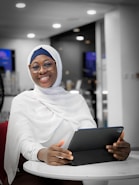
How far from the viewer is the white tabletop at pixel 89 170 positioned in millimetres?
1676

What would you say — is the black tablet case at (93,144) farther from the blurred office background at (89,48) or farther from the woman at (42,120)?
the blurred office background at (89,48)

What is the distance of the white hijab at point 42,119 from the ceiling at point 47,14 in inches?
187

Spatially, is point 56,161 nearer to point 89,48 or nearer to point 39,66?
point 39,66

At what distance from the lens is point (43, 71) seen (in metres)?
2.36

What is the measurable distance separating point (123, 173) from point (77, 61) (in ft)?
30.4

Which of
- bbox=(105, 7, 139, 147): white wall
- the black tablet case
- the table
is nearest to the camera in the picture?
the table

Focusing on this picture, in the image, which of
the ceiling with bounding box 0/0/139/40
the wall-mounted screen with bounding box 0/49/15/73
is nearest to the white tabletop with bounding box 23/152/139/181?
the ceiling with bounding box 0/0/139/40

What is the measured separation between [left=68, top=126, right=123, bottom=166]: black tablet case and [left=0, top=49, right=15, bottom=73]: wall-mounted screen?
9.42 meters

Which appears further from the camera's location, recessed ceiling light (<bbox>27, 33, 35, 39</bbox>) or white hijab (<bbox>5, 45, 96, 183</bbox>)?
recessed ceiling light (<bbox>27, 33, 35, 39</bbox>)

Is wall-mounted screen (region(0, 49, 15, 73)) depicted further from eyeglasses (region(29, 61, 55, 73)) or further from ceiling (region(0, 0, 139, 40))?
eyeglasses (region(29, 61, 55, 73))

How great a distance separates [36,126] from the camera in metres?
2.25

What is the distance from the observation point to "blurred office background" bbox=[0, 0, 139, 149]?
7379 mm

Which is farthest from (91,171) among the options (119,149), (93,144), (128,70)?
(128,70)

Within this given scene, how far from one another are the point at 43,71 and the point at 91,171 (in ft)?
2.68
